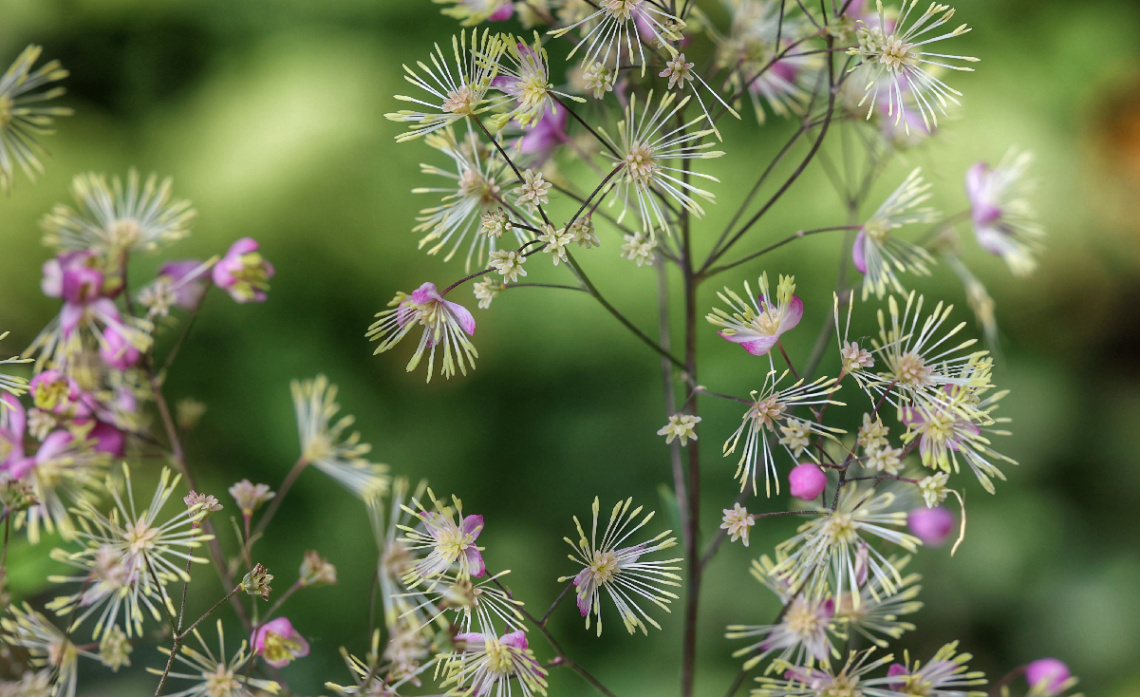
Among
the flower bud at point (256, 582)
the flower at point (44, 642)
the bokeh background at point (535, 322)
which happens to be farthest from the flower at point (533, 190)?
the bokeh background at point (535, 322)

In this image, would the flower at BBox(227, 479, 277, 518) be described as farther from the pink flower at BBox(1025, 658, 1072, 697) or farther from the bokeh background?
the bokeh background

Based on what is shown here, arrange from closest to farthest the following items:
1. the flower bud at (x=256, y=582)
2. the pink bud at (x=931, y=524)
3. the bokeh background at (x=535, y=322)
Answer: the flower bud at (x=256, y=582) < the pink bud at (x=931, y=524) < the bokeh background at (x=535, y=322)

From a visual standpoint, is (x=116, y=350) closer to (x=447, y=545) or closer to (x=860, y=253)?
(x=447, y=545)

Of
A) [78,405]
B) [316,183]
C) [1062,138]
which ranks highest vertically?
[1062,138]

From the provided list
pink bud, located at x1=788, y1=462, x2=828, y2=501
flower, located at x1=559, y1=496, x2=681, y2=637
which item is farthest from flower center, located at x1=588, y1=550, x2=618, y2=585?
pink bud, located at x1=788, y1=462, x2=828, y2=501

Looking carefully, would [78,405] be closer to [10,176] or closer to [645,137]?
[10,176]

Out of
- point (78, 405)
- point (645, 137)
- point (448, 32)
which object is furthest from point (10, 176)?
point (448, 32)

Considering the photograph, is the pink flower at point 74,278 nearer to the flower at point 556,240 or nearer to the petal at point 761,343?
the flower at point 556,240

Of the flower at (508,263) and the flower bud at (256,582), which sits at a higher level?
the flower at (508,263)
